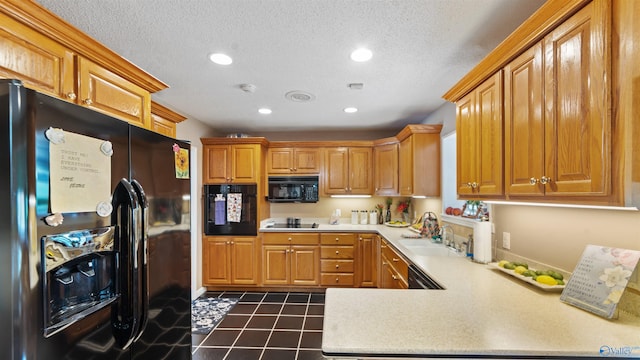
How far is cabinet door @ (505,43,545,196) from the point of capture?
124cm

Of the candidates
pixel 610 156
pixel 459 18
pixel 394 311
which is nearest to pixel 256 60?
pixel 459 18

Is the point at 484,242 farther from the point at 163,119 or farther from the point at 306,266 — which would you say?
the point at 163,119

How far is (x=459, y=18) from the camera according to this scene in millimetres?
1573

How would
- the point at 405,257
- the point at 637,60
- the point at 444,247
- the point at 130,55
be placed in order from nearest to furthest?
the point at 637,60
the point at 130,55
the point at 405,257
the point at 444,247

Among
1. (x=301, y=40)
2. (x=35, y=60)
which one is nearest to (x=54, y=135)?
(x=35, y=60)

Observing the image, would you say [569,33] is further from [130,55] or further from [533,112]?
[130,55]

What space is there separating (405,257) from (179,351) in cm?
175

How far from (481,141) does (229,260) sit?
3523mm

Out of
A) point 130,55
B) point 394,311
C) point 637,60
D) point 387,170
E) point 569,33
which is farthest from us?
point 387,170

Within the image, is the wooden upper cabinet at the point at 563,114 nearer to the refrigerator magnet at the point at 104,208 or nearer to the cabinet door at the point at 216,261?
the refrigerator magnet at the point at 104,208

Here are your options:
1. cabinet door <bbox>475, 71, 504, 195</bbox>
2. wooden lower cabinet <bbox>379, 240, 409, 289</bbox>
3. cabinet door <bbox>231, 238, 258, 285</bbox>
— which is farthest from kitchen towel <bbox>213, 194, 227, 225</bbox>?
cabinet door <bbox>475, 71, 504, 195</bbox>

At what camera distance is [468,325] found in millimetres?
1115

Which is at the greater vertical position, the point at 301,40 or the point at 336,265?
the point at 301,40

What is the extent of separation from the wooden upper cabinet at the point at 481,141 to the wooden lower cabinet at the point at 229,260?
300 cm
